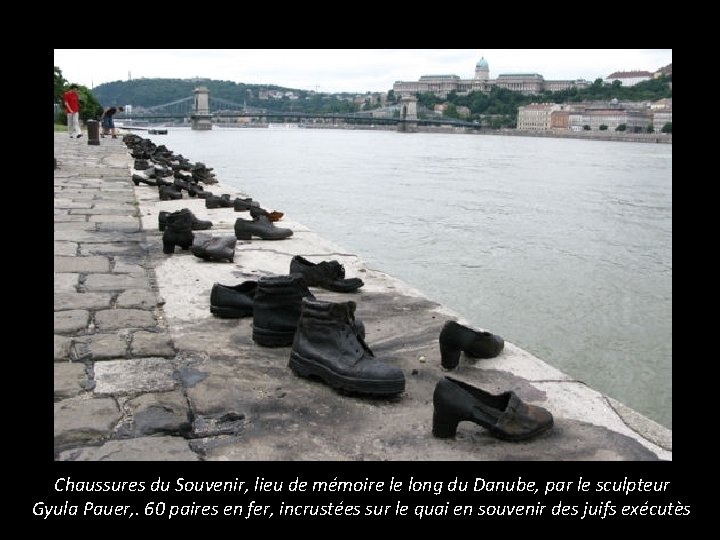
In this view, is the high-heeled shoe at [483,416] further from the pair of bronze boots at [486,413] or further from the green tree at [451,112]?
the green tree at [451,112]

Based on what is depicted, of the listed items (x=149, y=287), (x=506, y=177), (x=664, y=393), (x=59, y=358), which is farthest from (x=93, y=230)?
(x=506, y=177)

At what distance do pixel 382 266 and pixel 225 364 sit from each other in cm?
430

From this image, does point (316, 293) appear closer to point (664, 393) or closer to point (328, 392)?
point (328, 392)

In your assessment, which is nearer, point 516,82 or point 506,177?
point 506,177

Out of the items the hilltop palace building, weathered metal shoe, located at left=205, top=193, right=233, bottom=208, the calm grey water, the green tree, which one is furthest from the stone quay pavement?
the hilltop palace building

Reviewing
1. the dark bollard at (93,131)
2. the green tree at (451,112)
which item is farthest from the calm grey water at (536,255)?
the green tree at (451,112)

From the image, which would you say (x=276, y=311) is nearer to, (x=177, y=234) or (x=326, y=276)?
(x=326, y=276)

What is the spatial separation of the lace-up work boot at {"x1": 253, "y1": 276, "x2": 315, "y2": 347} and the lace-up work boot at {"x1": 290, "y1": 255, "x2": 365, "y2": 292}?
889 millimetres

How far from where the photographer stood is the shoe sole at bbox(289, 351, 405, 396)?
2350 millimetres

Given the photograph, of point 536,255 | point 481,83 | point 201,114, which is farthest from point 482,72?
point 536,255

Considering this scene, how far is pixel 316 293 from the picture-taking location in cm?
386

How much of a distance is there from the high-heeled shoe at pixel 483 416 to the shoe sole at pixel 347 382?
0.87 ft
